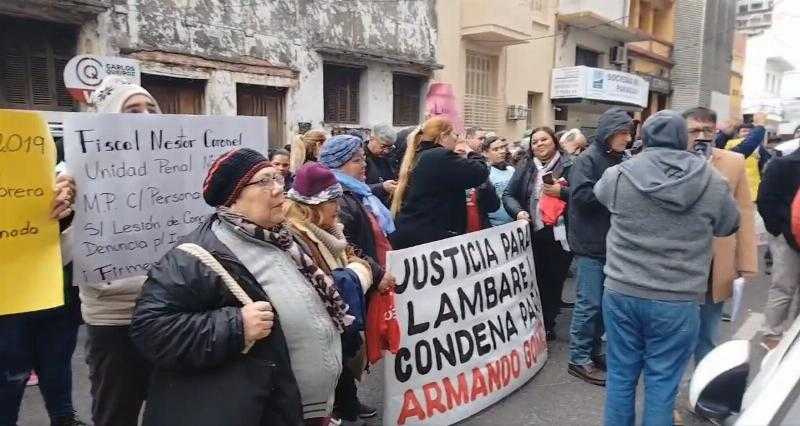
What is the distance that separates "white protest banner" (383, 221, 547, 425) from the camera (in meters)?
3.28

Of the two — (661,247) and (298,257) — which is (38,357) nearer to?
(298,257)

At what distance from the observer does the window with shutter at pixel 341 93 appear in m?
11.9

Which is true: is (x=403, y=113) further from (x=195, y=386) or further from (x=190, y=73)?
(x=195, y=386)

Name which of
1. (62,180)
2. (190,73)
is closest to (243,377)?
(62,180)

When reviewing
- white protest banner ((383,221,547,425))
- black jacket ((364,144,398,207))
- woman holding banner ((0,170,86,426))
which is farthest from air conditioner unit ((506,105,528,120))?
woman holding banner ((0,170,86,426))

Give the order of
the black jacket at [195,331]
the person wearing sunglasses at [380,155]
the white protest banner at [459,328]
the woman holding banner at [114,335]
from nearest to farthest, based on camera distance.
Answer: the black jacket at [195,331]
the woman holding banner at [114,335]
the white protest banner at [459,328]
the person wearing sunglasses at [380,155]

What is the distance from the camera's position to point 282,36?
10609 millimetres

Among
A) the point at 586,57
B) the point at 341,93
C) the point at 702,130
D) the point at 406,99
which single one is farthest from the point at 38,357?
the point at 586,57

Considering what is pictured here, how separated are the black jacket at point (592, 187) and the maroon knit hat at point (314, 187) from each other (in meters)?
1.94

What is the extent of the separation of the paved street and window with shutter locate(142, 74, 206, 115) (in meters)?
5.44

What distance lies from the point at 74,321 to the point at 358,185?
1.68 meters

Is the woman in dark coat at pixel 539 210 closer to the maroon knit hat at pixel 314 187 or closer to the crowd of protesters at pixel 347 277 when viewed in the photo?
the crowd of protesters at pixel 347 277

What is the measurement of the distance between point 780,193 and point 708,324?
3.98 feet

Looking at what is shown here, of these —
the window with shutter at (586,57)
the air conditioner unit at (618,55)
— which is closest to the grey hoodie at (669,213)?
the window with shutter at (586,57)
